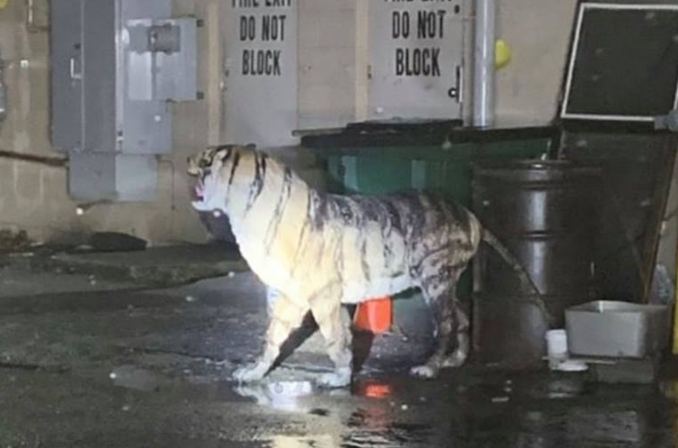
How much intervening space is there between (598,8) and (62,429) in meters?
4.48

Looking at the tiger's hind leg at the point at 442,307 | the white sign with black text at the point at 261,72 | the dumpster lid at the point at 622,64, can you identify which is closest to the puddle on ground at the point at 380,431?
the tiger's hind leg at the point at 442,307

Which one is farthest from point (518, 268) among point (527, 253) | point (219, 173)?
point (219, 173)

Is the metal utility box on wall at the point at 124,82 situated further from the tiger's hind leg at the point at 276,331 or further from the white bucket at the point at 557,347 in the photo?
the white bucket at the point at 557,347

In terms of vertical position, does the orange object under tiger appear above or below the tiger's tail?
below

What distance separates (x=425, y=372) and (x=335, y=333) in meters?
0.57

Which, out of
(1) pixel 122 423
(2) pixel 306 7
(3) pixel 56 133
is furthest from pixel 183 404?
(3) pixel 56 133

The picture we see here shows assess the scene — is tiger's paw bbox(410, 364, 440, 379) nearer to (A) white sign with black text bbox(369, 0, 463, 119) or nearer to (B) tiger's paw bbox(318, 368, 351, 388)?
(B) tiger's paw bbox(318, 368, 351, 388)

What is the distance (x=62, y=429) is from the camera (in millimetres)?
6555

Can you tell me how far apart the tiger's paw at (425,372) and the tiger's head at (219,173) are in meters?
1.30

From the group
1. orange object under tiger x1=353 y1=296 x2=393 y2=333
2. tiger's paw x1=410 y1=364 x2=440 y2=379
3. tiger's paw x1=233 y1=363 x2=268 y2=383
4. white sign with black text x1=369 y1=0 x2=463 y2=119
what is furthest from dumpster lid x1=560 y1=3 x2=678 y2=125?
tiger's paw x1=233 y1=363 x2=268 y2=383

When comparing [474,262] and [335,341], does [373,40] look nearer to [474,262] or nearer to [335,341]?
[474,262]

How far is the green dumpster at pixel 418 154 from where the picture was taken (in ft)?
27.8

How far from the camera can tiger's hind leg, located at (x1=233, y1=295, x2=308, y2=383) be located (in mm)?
7461

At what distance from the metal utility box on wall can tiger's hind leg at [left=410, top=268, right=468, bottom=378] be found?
4.68m
